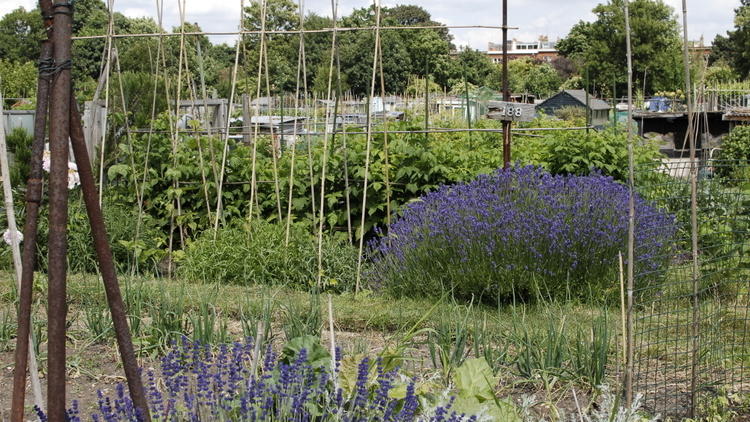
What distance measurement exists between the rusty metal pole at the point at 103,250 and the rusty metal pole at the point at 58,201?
5 centimetres

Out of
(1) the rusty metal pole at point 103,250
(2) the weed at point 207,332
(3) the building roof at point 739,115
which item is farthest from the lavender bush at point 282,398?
(3) the building roof at point 739,115

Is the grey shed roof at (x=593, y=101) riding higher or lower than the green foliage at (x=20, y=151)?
higher

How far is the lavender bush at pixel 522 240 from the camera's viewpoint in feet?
19.2

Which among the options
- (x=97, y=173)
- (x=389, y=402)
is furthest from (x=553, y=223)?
(x=97, y=173)

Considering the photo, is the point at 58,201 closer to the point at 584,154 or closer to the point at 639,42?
the point at 584,154

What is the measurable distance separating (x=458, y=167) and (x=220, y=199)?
204cm

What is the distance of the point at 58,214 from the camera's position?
84.0 inches

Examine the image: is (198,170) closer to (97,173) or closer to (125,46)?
(97,173)

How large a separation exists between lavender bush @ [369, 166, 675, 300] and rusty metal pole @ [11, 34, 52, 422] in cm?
352

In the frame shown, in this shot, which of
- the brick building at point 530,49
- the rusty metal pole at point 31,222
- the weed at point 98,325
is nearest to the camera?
the rusty metal pole at point 31,222

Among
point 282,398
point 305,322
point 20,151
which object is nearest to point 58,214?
point 282,398

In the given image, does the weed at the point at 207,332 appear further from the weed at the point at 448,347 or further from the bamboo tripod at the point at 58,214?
the bamboo tripod at the point at 58,214

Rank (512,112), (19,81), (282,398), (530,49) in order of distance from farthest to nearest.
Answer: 1. (530,49)
2. (19,81)
3. (512,112)
4. (282,398)

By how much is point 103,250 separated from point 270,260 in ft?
15.0
